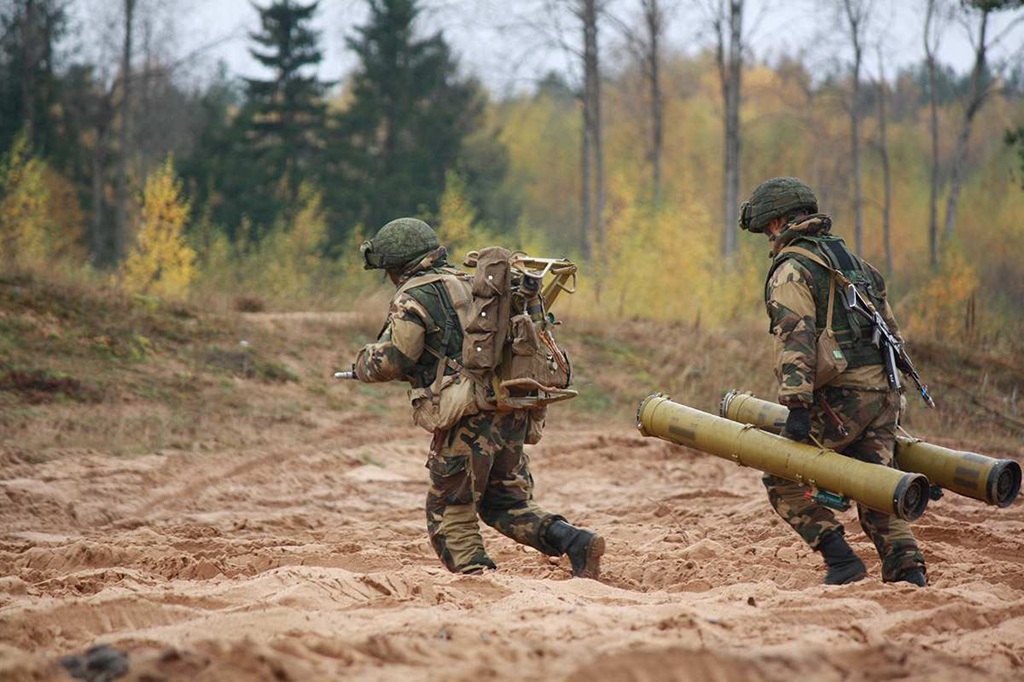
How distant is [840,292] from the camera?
5.80 m

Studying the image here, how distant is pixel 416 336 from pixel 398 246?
22.6 inches

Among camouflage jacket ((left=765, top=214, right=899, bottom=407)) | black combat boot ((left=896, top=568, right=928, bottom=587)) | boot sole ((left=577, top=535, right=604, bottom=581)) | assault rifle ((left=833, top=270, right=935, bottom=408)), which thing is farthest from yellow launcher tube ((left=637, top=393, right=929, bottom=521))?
boot sole ((left=577, top=535, right=604, bottom=581))

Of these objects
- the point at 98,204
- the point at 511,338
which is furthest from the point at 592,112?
the point at 511,338

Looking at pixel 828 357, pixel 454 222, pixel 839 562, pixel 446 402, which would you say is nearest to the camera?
pixel 828 357

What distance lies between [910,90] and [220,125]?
148 feet

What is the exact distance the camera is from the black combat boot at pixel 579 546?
19.9ft

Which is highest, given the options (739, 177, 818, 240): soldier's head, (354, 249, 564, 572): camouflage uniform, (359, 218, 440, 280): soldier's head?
(739, 177, 818, 240): soldier's head

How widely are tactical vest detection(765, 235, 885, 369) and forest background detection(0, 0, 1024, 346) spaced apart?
935 centimetres

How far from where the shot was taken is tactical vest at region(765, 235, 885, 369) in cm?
579

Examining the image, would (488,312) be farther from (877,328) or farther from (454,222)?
(454,222)

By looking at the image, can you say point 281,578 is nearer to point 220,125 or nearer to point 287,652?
point 287,652

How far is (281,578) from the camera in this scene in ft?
18.1

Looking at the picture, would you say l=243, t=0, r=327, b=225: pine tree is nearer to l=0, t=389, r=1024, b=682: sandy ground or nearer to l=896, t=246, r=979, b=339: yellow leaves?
l=896, t=246, r=979, b=339: yellow leaves

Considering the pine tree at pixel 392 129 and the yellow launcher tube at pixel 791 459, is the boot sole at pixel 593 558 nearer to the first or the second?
the yellow launcher tube at pixel 791 459
